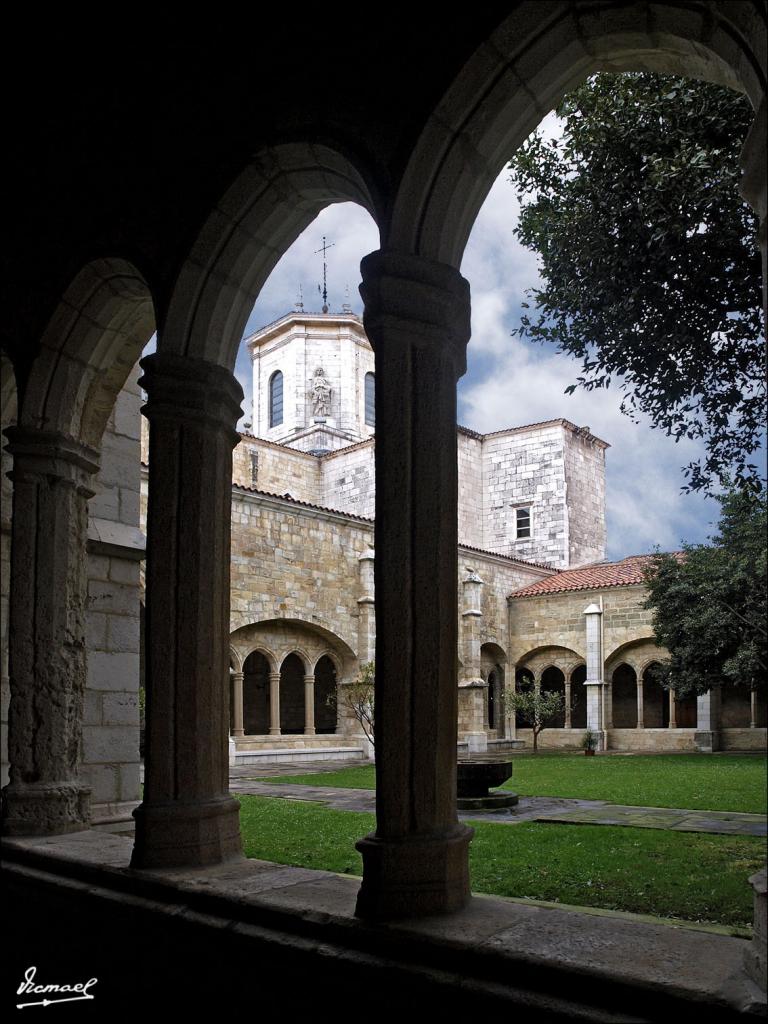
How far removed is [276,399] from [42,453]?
26.4 meters

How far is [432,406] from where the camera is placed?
8.32ft

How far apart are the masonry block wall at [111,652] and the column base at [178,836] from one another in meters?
1.69

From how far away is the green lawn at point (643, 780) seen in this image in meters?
7.95

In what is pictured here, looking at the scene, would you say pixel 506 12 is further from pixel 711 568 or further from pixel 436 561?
pixel 711 568

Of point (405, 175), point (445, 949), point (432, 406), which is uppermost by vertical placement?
point (405, 175)

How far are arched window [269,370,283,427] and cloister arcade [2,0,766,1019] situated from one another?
1001 inches

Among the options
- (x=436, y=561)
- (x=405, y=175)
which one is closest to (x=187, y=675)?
(x=436, y=561)

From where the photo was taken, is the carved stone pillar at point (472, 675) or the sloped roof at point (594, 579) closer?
the carved stone pillar at point (472, 675)

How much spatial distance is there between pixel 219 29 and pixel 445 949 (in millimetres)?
3094

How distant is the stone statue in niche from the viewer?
28391mm

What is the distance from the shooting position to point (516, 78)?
2.45 meters

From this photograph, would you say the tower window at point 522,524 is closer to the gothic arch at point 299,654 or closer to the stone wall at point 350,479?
the stone wall at point 350,479

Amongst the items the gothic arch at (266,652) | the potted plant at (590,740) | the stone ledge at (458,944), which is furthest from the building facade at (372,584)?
the stone ledge at (458,944)

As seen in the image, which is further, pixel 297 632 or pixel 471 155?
pixel 297 632
